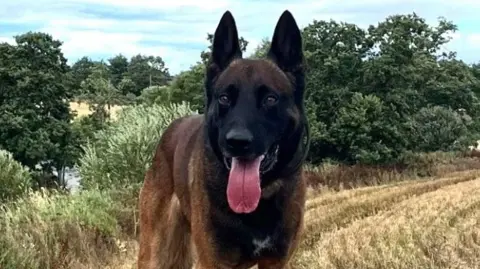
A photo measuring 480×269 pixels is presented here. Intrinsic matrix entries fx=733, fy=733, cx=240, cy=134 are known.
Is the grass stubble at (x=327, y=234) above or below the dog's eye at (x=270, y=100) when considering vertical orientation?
below

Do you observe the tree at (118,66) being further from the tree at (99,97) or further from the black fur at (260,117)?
the black fur at (260,117)

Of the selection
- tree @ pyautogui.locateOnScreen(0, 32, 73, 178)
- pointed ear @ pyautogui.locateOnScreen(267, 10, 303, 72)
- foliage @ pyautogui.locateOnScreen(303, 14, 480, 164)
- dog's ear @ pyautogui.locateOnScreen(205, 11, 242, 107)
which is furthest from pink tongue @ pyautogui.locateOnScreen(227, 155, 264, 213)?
tree @ pyautogui.locateOnScreen(0, 32, 73, 178)

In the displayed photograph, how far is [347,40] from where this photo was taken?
124 feet

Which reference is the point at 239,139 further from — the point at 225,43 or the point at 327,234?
the point at 327,234

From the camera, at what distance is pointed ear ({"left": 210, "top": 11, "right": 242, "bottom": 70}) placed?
4.71 meters

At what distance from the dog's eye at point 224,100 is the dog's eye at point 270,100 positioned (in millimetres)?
228

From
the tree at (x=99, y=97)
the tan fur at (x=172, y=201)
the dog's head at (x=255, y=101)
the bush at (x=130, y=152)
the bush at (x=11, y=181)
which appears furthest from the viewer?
the tree at (x=99, y=97)

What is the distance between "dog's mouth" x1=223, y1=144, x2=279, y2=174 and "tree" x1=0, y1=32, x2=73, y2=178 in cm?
3233

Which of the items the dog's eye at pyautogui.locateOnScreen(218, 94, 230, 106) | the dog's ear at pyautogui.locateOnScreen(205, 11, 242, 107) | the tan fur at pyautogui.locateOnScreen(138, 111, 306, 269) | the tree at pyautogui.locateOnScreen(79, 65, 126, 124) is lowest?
the tree at pyautogui.locateOnScreen(79, 65, 126, 124)

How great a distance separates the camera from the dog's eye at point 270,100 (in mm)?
4387

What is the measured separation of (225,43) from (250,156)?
3.05 ft

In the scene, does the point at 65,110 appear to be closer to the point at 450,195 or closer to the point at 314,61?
the point at 314,61

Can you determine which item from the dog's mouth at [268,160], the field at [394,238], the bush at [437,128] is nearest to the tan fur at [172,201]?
the dog's mouth at [268,160]

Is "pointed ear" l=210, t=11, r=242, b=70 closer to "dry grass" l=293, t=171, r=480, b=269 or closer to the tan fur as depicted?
the tan fur
